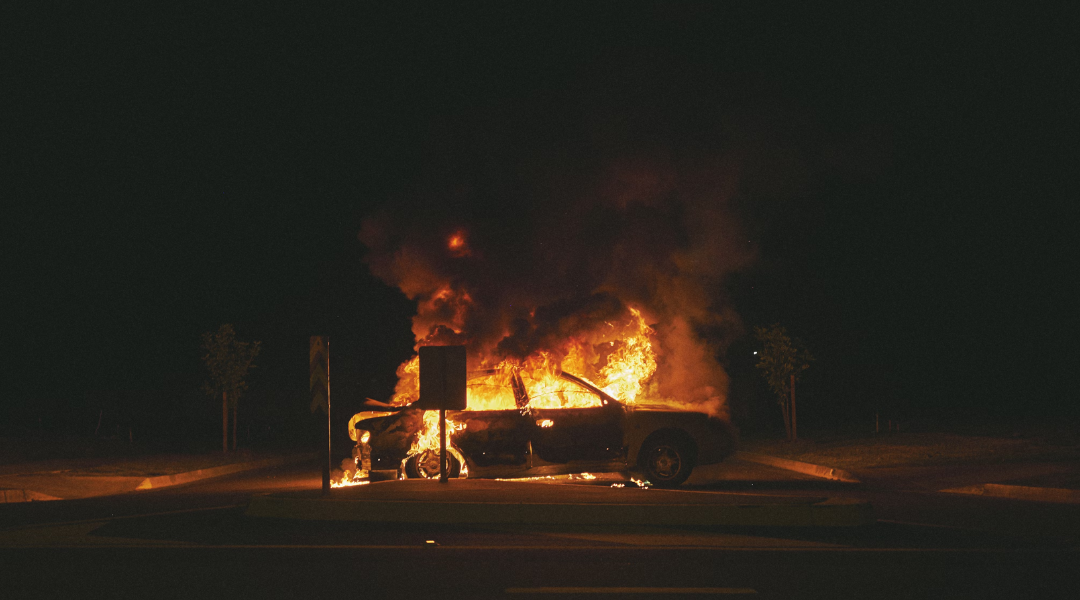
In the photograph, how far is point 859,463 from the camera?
1780 centimetres

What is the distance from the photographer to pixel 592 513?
32.7 feet

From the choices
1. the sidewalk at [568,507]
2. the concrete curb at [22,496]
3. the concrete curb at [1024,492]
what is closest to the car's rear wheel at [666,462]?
the sidewalk at [568,507]

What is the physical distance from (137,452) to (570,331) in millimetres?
15488

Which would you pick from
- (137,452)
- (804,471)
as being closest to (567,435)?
(804,471)

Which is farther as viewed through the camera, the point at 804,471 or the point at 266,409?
the point at 266,409

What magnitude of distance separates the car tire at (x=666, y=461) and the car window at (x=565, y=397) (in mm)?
998

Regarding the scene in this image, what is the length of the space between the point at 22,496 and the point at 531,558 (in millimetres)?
10428

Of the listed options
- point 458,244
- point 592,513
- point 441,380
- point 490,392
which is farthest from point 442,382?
point 458,244

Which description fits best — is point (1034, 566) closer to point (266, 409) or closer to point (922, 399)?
point (922, 399)

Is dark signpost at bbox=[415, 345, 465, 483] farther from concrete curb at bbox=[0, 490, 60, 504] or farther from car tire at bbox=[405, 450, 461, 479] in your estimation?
concrete curb at bbox=[0, 490, 60, 504]

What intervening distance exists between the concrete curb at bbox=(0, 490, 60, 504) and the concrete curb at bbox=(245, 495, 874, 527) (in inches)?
250

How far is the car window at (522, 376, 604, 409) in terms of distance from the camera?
504 inches

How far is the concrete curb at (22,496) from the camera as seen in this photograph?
1413 cm

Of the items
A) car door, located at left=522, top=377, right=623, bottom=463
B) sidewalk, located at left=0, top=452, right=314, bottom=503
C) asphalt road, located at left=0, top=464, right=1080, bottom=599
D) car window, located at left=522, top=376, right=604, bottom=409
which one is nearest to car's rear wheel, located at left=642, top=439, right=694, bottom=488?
car door, located at left=522, top=377, right=623, bottom=463
